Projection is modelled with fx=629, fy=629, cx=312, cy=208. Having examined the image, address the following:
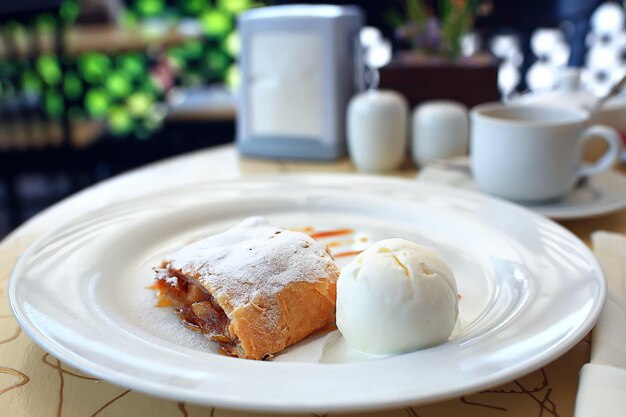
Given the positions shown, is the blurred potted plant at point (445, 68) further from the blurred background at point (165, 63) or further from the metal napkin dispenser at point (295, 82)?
the metal napkin dispenser at point (295, 82)

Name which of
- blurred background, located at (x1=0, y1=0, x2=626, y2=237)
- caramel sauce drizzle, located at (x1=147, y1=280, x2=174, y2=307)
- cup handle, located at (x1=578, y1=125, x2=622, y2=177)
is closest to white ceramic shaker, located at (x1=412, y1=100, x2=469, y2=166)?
blurred background, located at (x1=0, y1=0, x2=626, y2=237)

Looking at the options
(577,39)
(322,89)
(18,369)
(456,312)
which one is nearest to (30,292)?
(18,369)

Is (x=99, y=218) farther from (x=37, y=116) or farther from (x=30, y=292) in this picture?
(x=37, y=116)

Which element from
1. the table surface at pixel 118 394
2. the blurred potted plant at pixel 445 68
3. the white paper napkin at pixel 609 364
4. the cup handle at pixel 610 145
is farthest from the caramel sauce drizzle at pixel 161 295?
the blurred potted plant at pixel 445 68

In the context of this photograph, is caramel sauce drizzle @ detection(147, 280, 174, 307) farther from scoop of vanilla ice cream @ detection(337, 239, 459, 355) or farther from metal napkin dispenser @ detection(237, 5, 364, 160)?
metal napkin dispenser @ detection(237, 5, 364, 160)

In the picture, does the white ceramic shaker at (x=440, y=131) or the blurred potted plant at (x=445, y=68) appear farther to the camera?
the blurred potted plant at (x=445, y=68)
